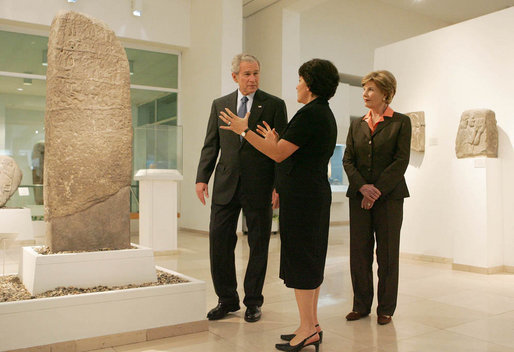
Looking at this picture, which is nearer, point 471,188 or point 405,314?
point 405,314

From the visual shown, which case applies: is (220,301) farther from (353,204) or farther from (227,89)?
(227,89)

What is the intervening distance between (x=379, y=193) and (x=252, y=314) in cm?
124

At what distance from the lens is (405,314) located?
362 cm

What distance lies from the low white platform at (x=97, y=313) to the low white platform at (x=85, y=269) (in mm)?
277

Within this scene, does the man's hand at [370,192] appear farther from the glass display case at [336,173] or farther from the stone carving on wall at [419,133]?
the glass display case at [336,173]

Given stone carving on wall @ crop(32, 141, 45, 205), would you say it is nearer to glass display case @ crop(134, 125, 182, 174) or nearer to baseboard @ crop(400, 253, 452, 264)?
glass display case @ crop(134, 125, 182, 174)

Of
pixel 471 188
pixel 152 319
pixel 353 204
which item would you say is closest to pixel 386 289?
pixel 353 204

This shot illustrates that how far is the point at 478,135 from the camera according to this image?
18.4 ft

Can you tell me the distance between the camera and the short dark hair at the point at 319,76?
266cm

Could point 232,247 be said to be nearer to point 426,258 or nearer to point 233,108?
point 233,108

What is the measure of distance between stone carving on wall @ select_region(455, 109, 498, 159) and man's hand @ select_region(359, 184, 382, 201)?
2.90 m

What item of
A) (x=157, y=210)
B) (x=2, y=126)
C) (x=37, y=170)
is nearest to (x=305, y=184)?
(x=157, y=210)

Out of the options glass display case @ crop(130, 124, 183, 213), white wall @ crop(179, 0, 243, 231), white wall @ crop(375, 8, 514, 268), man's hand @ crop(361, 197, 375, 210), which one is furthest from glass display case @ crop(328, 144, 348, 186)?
man's hand @ crop(361, 197, 375, 210)

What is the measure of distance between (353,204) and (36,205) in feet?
26.1
